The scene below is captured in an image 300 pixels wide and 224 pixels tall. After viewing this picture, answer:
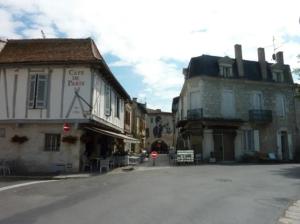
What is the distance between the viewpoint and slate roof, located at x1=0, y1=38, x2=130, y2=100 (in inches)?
668

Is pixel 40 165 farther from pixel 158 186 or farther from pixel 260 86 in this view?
pixel 260 86

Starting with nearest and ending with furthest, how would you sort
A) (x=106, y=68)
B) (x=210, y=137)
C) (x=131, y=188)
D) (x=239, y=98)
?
(x=131, y=188) → (x=106, y=68) → (x=210, y=137) → (x=239, y=98)

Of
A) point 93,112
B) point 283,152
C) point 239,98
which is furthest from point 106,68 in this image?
point 283,152

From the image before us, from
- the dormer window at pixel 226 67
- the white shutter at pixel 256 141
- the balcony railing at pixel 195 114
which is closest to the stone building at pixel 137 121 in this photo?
the balcony railing at pixel 195 114

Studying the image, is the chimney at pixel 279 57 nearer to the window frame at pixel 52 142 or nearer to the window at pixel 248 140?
the window at pixel 248 140

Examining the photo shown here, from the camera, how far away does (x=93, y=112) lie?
17.1 meters

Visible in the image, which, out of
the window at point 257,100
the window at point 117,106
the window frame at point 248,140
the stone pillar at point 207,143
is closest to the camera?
the window at point 117,106

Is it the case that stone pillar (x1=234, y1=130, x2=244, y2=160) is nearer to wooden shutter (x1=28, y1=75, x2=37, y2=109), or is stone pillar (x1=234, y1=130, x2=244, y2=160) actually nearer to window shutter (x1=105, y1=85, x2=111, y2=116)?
window shutter (x1=105, y1=85, x2=111, y2=116)

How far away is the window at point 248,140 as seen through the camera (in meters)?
28.3

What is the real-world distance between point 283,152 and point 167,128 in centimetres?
3119

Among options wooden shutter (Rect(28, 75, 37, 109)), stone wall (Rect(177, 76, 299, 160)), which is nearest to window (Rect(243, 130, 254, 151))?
stone wall (Rect(177, 76, 299, 160))

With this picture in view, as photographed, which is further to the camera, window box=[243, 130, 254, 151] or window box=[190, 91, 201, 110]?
window box=[190, 91, 201, 110]

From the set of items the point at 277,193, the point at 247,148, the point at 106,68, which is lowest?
the point at 277,193

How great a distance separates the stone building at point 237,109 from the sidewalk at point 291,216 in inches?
757
